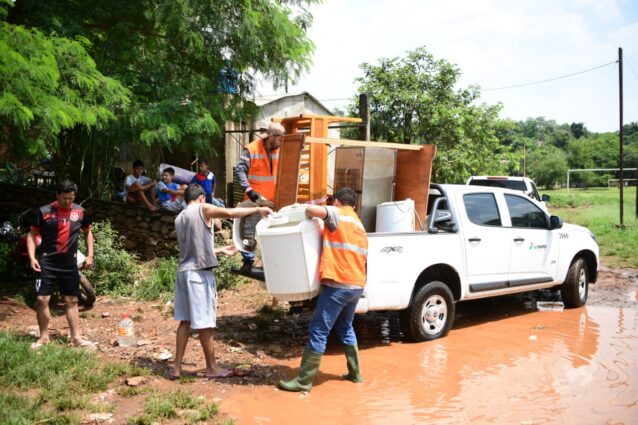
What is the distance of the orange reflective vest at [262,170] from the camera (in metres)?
7.27

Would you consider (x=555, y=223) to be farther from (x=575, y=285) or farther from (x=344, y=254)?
(x=344, y=254)

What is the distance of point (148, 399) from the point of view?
489 cm

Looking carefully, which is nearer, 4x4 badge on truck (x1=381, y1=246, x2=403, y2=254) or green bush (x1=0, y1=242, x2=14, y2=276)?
4x4 badge on truck (x1=381, y1=246, x2=403, y2=254)

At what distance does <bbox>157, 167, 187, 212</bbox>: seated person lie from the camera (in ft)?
35.2

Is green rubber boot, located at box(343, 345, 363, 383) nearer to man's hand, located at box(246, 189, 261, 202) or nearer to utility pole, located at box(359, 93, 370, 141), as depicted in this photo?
man's hand, located at box(246, 189, 261, 202)

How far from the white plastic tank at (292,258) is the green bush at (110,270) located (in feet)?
13.3

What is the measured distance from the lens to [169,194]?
10.8m

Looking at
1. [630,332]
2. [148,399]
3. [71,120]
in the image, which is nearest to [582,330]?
[630,332]

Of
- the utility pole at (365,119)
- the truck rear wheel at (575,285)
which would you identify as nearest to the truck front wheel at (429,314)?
the truck rear wheel at (575,285)

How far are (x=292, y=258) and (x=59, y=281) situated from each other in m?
2.71

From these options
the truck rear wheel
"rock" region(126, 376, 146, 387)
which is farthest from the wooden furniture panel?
"rock" region(126, 376, 146, 387)

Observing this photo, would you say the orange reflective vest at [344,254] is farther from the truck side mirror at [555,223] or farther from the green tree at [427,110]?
the green tree at [427,110]

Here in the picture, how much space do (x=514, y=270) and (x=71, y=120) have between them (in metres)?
6.05

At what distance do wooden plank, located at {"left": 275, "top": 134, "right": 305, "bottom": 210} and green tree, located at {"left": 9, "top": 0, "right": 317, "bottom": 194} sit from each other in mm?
3074
